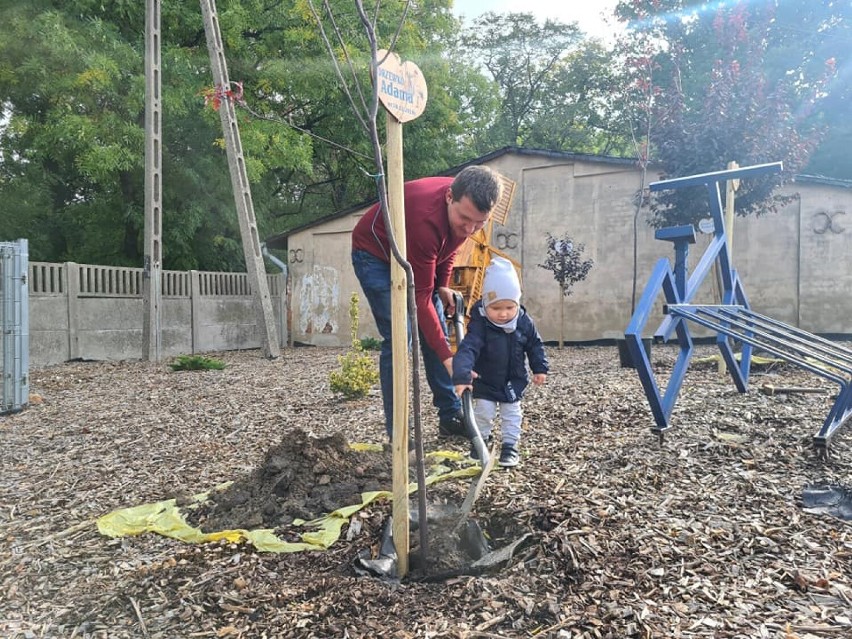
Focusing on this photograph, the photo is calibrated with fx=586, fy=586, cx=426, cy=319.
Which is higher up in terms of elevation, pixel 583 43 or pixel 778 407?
pixel 583 43

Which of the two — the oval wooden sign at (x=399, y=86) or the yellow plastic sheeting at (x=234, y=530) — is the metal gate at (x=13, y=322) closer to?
the yellow plastic sheeting at (x=234, y=530)

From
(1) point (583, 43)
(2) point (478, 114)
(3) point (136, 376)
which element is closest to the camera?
(3) point (136, 376)

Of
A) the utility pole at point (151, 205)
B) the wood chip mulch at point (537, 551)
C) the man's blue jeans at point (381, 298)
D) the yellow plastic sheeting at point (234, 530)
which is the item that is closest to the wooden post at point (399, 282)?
the wood chip mulch at point (537, 551)

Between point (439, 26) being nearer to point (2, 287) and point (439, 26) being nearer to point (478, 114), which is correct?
point (478, 114)

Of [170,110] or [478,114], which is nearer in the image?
[170,110]

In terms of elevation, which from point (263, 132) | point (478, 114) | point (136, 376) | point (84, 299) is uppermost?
point (478, 114)

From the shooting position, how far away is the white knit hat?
2.96 metres

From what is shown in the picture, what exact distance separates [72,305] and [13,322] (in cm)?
518

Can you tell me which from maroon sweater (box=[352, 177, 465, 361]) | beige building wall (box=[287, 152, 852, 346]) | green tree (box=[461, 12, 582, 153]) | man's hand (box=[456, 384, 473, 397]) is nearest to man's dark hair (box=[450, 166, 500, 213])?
maroon sweater (box=[352, 177, 465, 361])

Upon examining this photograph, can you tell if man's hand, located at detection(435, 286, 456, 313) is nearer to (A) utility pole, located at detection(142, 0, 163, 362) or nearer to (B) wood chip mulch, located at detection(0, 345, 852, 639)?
(B) wood chip mulch, located at detection(0, 345, 852, 639)

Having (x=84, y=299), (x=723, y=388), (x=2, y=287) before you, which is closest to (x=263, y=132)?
(x=84, y=299)

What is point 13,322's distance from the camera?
5285 millimetres

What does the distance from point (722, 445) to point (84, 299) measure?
10366mm

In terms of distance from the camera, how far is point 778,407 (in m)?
3.98
